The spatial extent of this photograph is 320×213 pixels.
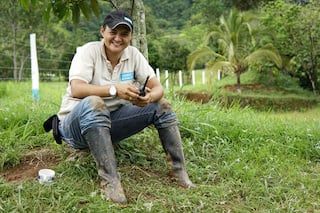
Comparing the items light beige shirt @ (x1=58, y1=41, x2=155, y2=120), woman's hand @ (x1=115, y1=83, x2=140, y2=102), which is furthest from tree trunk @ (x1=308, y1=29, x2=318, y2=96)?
woman's hand @ (x1=115, y1=83, x2=140, y2=102)

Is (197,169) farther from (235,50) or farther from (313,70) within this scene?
(235,50)

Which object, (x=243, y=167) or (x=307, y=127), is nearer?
(x=243, y=167)

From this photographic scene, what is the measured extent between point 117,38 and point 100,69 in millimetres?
192

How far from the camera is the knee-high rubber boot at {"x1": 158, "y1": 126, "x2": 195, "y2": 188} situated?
2353 millimetres

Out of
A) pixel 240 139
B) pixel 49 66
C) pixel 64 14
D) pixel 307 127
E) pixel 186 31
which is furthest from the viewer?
pixel 186 31

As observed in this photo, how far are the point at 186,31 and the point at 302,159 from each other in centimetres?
3074

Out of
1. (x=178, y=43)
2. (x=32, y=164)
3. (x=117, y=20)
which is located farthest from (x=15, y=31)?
(x=117, y=20)

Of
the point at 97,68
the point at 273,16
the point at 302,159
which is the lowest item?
the point at 302,159

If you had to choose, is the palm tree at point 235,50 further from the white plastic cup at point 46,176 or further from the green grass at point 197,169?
the white plastic cup at point 46,176

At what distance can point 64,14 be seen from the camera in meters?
2.48

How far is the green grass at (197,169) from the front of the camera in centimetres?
206

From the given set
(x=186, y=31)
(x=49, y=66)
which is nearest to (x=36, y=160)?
(x=49, y=66)

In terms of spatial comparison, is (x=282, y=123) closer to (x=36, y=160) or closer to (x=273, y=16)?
(x=36, y=160)

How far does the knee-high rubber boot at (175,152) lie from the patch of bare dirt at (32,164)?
675 mm
